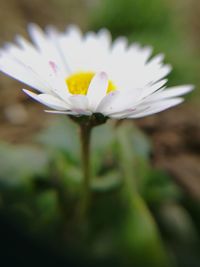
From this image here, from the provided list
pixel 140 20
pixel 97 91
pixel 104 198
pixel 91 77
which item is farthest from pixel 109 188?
pixel 140 20

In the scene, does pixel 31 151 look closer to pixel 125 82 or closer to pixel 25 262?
pixel 125 82

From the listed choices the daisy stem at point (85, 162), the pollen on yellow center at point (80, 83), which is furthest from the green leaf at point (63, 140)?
the pollen on yellow center at point (80, 83)

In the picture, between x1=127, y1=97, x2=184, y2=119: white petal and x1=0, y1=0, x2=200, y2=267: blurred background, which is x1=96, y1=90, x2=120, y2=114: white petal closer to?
x1=127, y1=97, x2=184, y2=119: white petal

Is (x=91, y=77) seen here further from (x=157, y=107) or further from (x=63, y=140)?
(x=63, y=140)

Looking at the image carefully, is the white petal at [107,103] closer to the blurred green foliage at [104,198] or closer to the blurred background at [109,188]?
Answer: the blurred background at [109,188]

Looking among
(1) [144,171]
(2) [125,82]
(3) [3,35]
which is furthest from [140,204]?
(3) [3,35]

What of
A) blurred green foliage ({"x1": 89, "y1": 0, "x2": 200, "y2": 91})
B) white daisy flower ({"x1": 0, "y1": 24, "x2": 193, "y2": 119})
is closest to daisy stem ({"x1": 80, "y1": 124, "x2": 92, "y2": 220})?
white daisy flower ({"x1": 0, "y1": 24, "x2": 193, "y2": 119})
